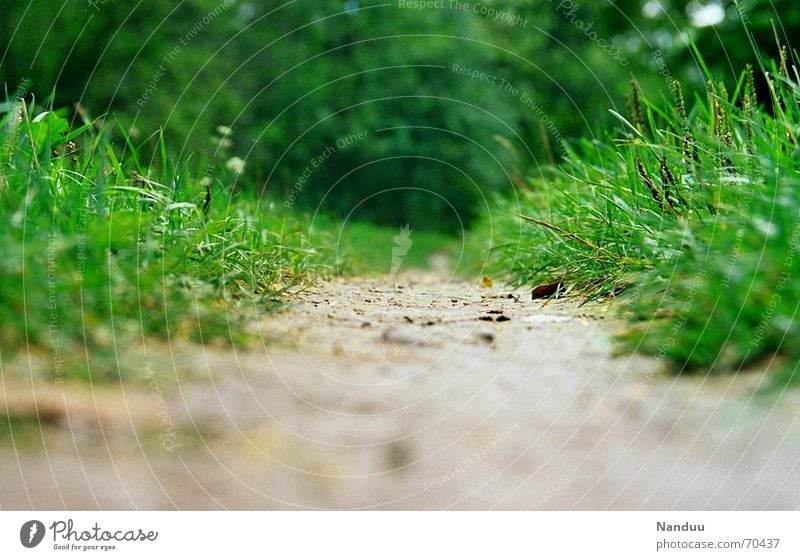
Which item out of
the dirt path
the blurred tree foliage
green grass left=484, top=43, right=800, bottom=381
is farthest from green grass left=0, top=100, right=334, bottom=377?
the blurred tree foliage

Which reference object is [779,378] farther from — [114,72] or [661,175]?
[114,72]

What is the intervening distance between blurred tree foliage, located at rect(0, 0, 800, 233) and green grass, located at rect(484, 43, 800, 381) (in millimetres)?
4206

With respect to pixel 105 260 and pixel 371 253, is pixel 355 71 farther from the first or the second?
pixel 105 260

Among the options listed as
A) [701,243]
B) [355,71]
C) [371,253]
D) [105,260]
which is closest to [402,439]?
[105,260]

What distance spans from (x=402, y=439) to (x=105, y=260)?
2.68ft

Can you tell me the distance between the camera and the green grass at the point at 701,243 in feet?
4.78

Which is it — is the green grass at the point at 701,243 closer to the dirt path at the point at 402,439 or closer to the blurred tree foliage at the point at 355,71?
the dirt path at the point at 402,439

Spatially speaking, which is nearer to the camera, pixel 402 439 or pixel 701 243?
pixel 402 439

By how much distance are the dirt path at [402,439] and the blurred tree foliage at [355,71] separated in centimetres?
537

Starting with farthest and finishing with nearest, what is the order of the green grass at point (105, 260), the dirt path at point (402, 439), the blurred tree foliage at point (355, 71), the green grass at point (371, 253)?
the blurred tree foliage at point (355, 71) < the green grass at point (371, 253) < the green grass at point (105, 260) < the dirt path at point (402, 439)

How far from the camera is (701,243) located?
174cm

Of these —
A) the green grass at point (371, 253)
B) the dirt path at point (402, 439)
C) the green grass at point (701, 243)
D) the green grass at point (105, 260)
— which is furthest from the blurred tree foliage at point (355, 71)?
the dirt path at point (402, 439)
